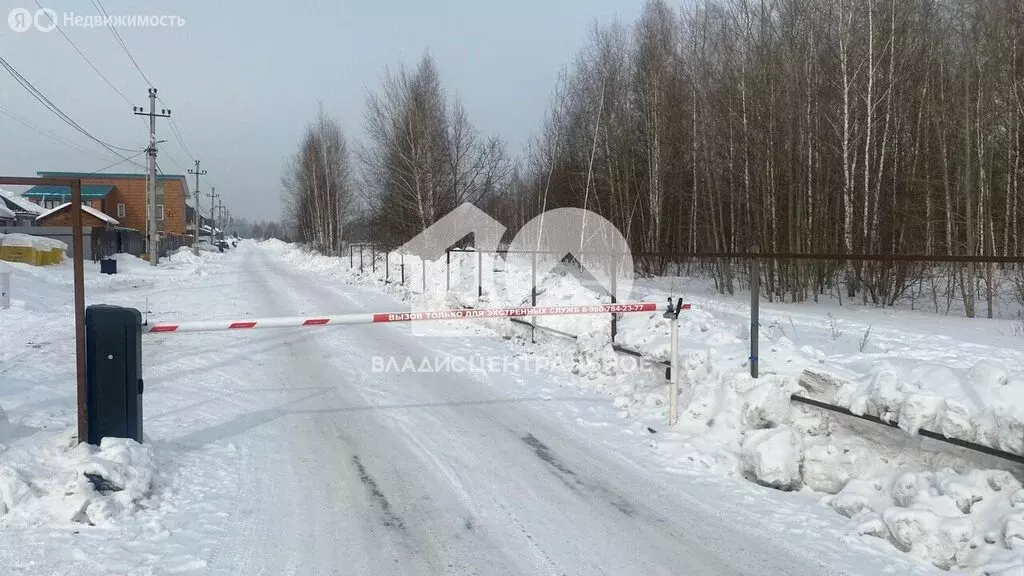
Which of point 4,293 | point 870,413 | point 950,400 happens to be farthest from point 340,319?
point 4,293

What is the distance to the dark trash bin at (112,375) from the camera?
503cm

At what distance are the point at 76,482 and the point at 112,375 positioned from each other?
3.34 feet

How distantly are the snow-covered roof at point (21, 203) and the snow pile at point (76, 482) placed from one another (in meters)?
66.8

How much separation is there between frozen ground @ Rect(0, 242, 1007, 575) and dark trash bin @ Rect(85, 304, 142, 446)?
0.23m

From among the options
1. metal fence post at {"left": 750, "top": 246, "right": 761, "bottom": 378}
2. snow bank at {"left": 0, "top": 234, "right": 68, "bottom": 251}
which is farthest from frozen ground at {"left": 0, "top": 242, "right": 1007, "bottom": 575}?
snow bank at {"left": 0, "top": 234, "right": 68, "bottom": 251}

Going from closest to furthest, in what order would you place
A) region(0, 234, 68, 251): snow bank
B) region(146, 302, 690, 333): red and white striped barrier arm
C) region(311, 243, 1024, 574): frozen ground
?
region(311, 243, 1024, 574): frozen ground
region(146, 302, 690, 333): red and white striped barrier arm
region(0, 234, 68, 251): snow bank

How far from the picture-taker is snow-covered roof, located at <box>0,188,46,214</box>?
5891 centimetres

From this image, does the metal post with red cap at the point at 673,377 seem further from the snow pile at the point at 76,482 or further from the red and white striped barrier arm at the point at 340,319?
the snow pile at the point at 76,482

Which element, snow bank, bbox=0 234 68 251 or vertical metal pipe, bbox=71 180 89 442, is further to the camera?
snow bank, bbox=0 234 68 251

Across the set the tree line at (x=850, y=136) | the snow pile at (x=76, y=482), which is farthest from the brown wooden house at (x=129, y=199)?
the snow pile at (x=76, y=482)

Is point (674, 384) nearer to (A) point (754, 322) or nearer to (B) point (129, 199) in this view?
(A) point (754, 322)

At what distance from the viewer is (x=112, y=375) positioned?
509 cm

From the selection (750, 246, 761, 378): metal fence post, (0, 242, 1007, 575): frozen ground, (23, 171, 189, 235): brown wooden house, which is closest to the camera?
(0, 242, 1007, 575): frozen ground

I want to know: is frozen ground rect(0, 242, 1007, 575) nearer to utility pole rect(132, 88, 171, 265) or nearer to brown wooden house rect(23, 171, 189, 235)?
utility pole rect(132, 88, 171, 265)
